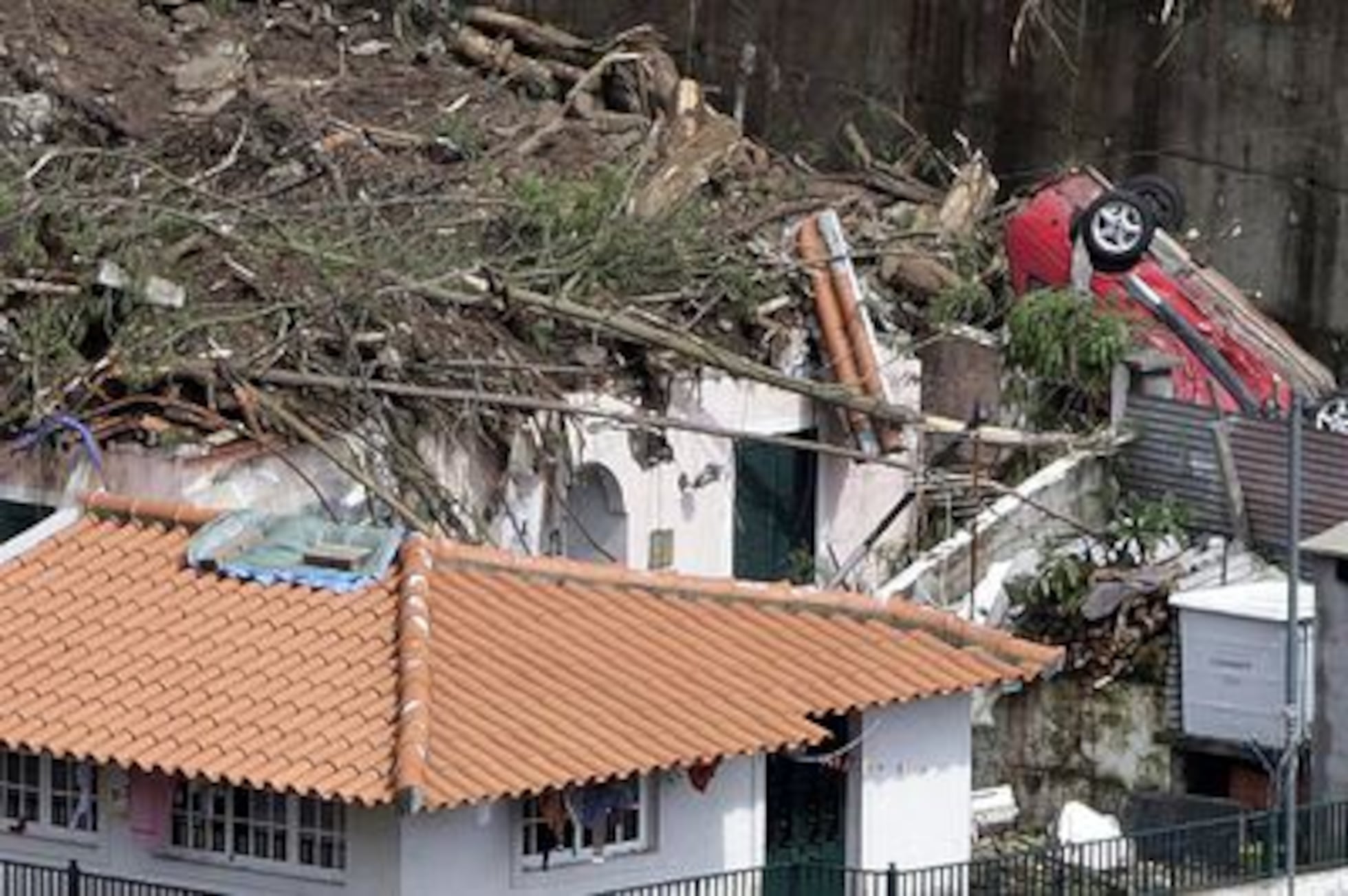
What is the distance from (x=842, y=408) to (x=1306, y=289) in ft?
11.2

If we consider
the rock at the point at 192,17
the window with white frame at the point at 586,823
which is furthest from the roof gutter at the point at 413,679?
the rock at the point at 192,17

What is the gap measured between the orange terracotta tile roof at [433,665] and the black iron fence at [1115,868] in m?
1.02

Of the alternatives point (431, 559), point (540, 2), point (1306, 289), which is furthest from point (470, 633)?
point (540, 2)

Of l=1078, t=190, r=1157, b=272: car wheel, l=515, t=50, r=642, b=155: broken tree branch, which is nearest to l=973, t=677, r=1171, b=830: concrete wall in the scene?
l=1078, t=190, r=1157, b=272: car wheel

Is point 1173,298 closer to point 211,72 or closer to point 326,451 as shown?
point 326,451

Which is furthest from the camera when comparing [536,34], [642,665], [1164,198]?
[536,34]

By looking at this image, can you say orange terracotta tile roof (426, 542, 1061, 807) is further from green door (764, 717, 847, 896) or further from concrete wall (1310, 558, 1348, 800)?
concrete wall (1310, 558, 1348, 800)

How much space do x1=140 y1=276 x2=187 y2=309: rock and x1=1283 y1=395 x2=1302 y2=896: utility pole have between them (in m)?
7.44

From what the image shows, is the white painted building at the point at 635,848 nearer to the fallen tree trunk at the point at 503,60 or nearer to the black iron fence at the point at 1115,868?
the black iron fence at the point at 1115,868

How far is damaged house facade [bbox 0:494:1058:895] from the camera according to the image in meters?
38.9

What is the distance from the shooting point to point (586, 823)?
130 feet

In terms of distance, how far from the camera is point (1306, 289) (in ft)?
153

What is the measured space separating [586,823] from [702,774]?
0.84 m

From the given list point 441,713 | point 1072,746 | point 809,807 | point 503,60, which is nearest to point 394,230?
point 503,60
